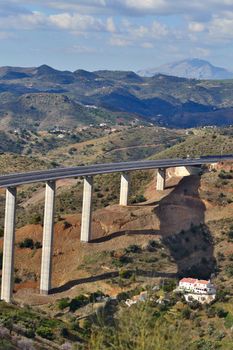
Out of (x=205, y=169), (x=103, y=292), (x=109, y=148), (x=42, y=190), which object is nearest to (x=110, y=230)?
(x=103, y=292)

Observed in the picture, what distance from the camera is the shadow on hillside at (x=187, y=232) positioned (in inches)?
3093

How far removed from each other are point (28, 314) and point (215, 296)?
65.0ft

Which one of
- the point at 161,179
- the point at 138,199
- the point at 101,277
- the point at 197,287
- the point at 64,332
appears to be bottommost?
the point at 64,332

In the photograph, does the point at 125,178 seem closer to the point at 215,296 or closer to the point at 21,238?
the point at 21,238

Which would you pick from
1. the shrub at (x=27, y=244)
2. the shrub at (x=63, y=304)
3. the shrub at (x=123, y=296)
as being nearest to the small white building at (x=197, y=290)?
the shrub at (x=123, y=296)

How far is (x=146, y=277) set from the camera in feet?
233

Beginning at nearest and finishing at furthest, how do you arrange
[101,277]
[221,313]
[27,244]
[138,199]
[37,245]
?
[221,313]
[101,277]
[37,245]
[27,244]
[138,199]

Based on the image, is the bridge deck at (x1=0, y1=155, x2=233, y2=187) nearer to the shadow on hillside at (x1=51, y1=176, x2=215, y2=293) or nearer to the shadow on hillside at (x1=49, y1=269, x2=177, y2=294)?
the shadow on hillside at (x1=51, y1=176, x2=215, y2=293)

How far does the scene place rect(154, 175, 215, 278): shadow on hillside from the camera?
78562mm

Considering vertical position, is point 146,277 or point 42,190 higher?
point 42,190

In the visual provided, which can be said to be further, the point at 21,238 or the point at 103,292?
the point at 21,238

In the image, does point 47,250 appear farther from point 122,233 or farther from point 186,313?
point 186,313

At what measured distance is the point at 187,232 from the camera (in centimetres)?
8550

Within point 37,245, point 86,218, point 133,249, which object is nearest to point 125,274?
point 133,249
